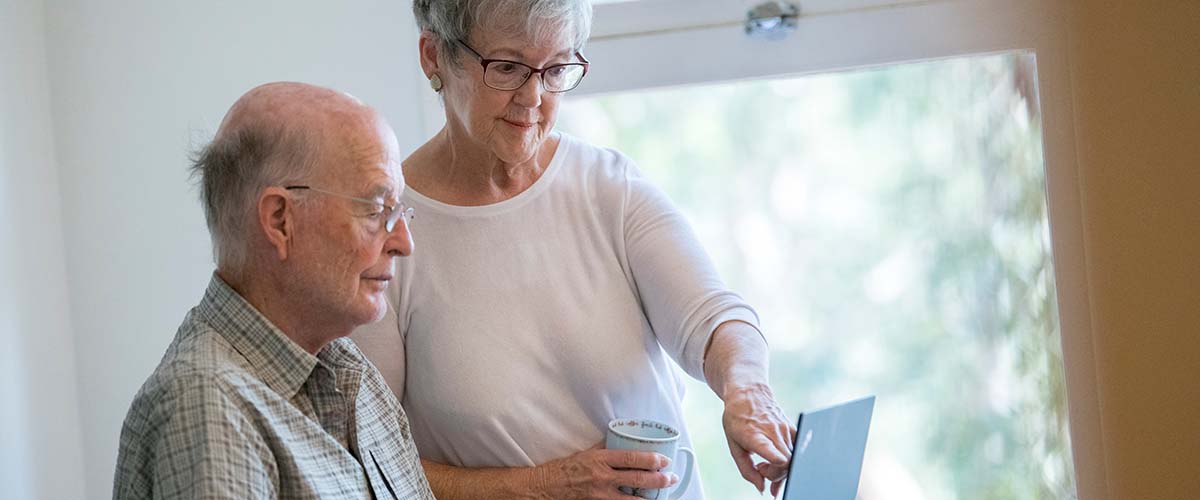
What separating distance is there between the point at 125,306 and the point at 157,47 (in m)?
0.54

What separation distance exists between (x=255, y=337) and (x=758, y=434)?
0.62 metres

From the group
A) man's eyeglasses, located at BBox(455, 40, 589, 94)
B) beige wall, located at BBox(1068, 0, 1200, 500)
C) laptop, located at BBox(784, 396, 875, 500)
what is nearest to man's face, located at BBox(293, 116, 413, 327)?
man's eyeglasses, located at BBox(455, 40, 589, 94)

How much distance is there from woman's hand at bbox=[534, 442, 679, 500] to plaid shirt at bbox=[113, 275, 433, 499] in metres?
0.22

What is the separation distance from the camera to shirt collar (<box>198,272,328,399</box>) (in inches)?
50.4

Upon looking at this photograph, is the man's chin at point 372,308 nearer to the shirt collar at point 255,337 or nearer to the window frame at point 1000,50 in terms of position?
the shirt collar at point 255,337

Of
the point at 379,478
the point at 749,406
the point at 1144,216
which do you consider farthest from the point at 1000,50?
the point at 379,478

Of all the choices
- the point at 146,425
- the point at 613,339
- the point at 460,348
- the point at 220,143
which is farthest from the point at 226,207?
the point at 613,339

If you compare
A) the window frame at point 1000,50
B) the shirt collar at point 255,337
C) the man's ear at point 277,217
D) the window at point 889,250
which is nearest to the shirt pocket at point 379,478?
the shirt collar at point 255,337

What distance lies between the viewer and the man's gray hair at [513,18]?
5.02ft

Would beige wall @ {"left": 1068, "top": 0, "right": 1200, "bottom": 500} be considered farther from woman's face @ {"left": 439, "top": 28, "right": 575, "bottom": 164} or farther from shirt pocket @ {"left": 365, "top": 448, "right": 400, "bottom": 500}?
shirt pocket @ {"left": 365, "top": 448, "right": 400, "bottom": 500}

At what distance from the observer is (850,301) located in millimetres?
2359

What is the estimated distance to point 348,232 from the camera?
1313 millimetres

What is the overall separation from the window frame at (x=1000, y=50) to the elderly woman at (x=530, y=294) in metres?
0.69

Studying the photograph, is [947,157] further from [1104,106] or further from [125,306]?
[125,306]
